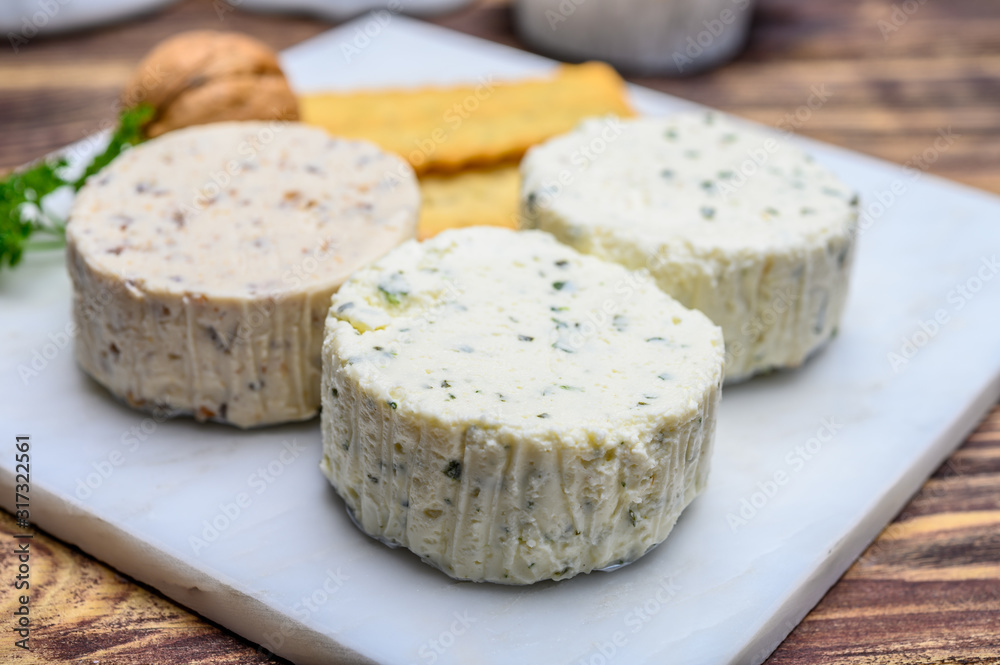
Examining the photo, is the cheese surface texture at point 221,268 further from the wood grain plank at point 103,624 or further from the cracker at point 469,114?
the cracker at point 469,114

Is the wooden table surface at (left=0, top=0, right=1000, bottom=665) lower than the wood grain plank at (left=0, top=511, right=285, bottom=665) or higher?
higher

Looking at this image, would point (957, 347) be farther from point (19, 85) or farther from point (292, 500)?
point (19, 85)

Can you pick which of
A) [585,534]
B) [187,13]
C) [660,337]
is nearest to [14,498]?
[585,534]

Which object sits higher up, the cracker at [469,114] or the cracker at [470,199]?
the cracker at [469,114]

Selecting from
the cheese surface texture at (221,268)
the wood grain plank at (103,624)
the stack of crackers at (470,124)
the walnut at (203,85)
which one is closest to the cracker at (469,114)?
the stack of crackers at (470,124)

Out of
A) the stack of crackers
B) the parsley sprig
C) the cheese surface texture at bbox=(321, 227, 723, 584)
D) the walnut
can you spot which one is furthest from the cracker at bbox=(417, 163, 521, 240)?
the parsley sprig

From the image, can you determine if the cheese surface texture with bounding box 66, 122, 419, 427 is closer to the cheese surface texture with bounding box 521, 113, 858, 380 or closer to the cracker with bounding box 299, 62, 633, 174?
the cheese surface texture with bounding box 521, 113, 858, 380
